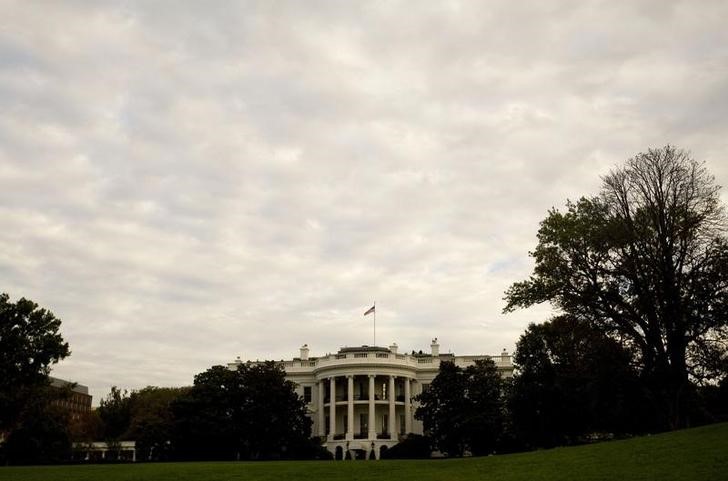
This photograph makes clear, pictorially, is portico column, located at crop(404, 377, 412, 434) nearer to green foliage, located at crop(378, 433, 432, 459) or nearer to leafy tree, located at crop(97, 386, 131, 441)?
green foliage, located at crop(378, 433, 432, 459)

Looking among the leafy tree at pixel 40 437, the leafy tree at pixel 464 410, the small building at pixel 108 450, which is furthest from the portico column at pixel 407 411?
the leafy tree at pixel 40 437

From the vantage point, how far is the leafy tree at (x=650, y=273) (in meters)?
34.4

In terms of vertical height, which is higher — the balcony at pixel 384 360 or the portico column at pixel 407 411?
the balcony at pixel 384 360

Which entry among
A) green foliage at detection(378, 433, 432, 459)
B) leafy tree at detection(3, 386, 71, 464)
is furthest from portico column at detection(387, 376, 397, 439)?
leafy tree at detection(3, 386, 71, 464)

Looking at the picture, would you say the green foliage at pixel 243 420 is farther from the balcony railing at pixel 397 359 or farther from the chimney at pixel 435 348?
the chimney at pixel 435 348

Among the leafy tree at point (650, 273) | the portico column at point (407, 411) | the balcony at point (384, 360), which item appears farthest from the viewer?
the portico column at point (407, 411)

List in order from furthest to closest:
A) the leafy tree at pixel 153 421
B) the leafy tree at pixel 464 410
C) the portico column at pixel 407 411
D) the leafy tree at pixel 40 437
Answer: the portico column at pixel 407 411 < the leafy tree at pixel 153 421 < the leafy tree at pixel 464 410 < the leafy tree at pixel 40 437

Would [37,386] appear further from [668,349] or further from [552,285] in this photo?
[668,349]

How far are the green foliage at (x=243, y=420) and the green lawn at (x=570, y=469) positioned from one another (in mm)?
27371

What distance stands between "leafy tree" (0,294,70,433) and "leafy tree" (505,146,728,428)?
32130 millimetres

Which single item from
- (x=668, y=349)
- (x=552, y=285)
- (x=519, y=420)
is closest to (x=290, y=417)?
(x=519, y=420)

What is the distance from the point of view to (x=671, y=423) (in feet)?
117

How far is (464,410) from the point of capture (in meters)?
55.8

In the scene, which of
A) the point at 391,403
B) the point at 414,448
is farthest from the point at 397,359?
the point at 414,448
